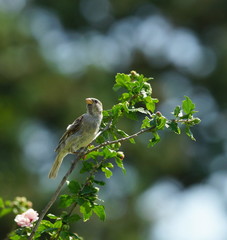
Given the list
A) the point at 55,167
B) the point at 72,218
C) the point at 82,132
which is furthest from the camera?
the point at 55,167

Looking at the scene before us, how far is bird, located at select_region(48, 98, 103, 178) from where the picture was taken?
15.6 ft

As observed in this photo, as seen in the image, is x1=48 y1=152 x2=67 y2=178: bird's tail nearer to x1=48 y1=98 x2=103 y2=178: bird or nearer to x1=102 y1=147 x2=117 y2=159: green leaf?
x1=48 y1=98 x2=103 y2=178: bird

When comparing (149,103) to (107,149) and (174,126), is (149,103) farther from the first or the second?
(107,149)

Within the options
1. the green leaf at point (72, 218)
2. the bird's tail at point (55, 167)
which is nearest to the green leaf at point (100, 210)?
the green leaf at point (72, 218)

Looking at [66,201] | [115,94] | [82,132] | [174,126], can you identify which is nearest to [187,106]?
[174,126]

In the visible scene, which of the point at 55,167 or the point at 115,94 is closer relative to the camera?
the point at 55,167

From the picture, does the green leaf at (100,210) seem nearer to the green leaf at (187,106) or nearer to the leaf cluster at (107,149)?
the leaf cluster at (107,149)

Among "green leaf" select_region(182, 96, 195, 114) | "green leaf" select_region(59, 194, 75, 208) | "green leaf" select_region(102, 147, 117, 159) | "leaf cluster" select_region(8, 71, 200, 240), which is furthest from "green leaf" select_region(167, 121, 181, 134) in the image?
"green leaf" select_region(59, 194, 75, 208)

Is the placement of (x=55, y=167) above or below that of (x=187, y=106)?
above

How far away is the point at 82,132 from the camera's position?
16.0 feet

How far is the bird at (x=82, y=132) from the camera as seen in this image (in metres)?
4.77

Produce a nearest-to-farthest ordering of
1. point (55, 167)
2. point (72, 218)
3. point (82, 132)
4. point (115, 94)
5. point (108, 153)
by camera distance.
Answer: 1. point (72, 218)
2. point (108, 153)
3. point (82, 132)
4. point (55, 167)
5. point (115, 94)

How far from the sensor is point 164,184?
65.2ft

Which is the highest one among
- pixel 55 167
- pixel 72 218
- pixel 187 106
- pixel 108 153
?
pixel 55 167
